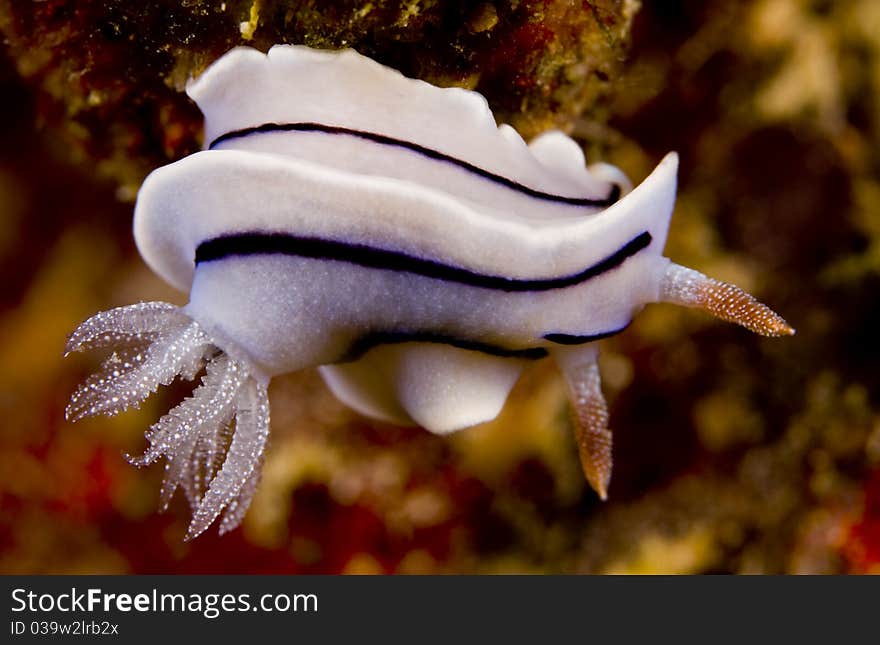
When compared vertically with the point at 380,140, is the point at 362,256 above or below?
below

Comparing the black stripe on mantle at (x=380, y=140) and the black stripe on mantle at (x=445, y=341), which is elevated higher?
the black stripe on mantle at (x=380, y=140)

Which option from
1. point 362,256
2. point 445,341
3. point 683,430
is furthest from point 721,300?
point 683,430

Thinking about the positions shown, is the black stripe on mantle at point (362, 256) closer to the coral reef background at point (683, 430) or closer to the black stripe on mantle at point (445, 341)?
the black stripe on mantle at point (445, 341)

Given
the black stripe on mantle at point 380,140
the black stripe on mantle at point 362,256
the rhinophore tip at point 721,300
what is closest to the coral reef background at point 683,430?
the rhinophore tip at point 721,300

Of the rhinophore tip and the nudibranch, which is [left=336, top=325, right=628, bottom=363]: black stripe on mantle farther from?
the rhinophore tip

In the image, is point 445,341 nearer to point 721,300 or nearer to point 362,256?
point 362,256

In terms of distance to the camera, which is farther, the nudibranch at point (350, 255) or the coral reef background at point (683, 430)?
the coral reef background at point (683, 430)

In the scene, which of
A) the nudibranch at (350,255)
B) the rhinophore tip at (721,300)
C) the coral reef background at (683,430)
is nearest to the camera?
the nudibranch at (350,255)

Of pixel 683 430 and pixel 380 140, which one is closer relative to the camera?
pixel 380 140

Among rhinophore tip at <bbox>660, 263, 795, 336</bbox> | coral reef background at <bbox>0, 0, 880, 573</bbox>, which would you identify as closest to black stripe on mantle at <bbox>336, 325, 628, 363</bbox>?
rhinophore tip at <bbox>660, 263, 795, 336</bbox>
